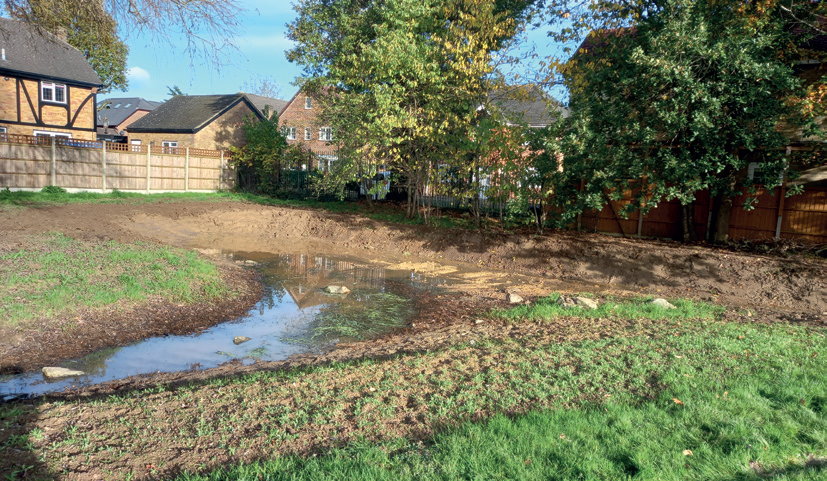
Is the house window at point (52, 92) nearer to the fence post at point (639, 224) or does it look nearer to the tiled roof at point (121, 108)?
the tiled roof at point (121, 108)

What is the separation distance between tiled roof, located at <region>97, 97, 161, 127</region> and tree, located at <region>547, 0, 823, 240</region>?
55438 mm

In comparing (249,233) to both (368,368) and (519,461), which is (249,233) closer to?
(368,368)

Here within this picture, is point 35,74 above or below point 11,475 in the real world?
above

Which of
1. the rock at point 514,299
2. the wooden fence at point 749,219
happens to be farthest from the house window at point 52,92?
the rock at point 514,299

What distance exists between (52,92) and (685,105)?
101 feet

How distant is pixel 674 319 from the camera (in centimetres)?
798

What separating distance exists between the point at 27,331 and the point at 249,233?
11.1 metres

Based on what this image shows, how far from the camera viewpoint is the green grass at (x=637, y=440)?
336 centimetres

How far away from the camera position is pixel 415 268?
13531 millimetres

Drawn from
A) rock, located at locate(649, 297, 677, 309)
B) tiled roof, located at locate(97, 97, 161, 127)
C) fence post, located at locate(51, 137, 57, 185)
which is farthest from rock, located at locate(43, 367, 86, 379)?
tiled roof, located at locate(97, 97, 161, 127)

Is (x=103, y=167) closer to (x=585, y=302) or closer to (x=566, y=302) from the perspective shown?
(x=566, y=302)

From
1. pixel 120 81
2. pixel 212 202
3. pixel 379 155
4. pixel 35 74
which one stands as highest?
pixel 120 81

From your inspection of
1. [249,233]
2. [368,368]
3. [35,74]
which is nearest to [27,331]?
[368,368]

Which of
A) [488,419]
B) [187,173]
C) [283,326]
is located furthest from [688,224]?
[187,173]
